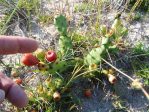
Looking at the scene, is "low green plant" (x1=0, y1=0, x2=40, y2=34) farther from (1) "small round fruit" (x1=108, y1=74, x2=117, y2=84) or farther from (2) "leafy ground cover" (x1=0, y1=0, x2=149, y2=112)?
(1) "small round fruit" (x1=108, y1=74, x2=117, y2=84)

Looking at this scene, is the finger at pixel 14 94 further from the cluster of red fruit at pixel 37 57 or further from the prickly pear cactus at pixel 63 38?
the prickly pear cactus at pixel 63 38

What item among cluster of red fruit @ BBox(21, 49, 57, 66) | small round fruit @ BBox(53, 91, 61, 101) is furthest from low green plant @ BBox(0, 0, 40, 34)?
small round fruit @ BBox(53, 91, 61, 101)

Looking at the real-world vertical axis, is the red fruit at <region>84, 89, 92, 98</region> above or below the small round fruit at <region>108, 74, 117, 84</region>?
below

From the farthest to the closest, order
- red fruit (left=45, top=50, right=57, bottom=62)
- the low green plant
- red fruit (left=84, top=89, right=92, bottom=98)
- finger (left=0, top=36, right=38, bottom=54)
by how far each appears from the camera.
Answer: the low green plant, red fruit (left=84, top=89, right=92, bottom=98), red fruit (left=45, top=50, right=57, bottom=62), finger (left=0, top=36, right=38, bottom=54)

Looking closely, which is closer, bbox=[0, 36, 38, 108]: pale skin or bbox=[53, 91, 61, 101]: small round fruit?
bbox=[0, 36, 38, 108]: pale skin

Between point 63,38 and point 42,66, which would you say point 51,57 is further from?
point 63,38

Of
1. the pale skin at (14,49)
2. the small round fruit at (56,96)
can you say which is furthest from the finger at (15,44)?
the small round fruit at (56,96)

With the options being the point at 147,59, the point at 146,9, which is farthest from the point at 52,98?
→ the point at 146,9

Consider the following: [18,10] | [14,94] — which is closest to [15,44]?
[14,94]
